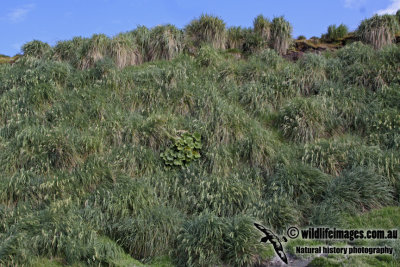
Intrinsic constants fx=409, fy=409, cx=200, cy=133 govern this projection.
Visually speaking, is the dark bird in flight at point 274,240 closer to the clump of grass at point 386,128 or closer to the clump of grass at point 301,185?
the clump of grass at point 301,185

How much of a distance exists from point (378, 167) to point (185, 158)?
11.8 ft

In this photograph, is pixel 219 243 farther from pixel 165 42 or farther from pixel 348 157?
pixel 165 42

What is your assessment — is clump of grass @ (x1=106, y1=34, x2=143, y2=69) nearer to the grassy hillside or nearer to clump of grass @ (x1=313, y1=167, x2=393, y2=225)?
the grassy hillside

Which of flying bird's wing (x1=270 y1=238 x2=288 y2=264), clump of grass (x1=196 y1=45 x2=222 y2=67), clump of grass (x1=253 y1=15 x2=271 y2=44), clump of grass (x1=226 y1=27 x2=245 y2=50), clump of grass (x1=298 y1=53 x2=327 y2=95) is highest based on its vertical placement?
clump of grass (x1=253 y1=15 x2=271 y2=44)

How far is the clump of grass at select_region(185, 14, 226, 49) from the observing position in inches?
466

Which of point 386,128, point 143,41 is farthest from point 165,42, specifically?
point 386,128

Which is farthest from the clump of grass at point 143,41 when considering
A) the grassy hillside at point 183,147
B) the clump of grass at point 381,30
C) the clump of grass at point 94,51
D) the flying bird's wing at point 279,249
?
the flying bird's wing at point 279,249

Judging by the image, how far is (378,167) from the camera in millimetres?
7410

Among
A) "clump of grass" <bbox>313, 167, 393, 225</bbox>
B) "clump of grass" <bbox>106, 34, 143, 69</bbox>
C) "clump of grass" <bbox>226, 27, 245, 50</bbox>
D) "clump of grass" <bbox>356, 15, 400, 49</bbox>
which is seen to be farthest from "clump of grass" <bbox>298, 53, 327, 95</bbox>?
"clump of grass" <bbox>106, 34, 143, 69</bbox>

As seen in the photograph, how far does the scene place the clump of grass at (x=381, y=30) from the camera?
1135 centimetres

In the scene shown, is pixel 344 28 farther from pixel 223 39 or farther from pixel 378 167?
pixel 378 167

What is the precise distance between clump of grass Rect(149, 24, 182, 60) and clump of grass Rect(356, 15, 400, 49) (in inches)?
211

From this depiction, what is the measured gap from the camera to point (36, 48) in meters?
11.9

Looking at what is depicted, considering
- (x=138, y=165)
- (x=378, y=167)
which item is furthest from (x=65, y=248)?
(x=378, y=167)
